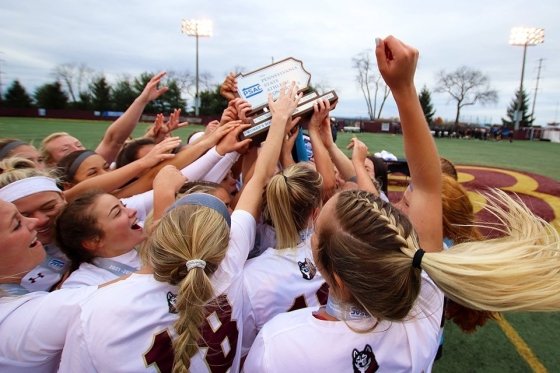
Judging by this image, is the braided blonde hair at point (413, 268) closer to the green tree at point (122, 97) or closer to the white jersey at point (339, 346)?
the white jersey at point (339, 346)

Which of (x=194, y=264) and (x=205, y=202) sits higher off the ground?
(x=205, y=202)

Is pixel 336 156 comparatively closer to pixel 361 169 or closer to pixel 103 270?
pixel 361 169

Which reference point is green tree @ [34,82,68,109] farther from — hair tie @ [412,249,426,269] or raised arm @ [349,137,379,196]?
hair tie @ [412,249,426,269]

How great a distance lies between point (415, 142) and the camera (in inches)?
54.3

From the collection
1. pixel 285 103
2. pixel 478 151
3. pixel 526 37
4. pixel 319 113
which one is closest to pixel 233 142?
pixel 285 103

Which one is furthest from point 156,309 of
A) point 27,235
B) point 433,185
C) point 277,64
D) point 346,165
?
point 346,165

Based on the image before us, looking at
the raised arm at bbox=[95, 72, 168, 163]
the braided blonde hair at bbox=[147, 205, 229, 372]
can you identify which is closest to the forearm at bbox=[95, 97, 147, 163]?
the raised arm at bbox=[95, 72, 168, 163]

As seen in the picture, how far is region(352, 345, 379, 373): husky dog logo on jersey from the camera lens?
46.3 inches

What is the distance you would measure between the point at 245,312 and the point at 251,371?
47cm

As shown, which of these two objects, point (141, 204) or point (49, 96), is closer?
point (141, 204)

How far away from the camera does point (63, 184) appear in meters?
3.04

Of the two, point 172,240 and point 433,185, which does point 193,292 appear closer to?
point 172,240

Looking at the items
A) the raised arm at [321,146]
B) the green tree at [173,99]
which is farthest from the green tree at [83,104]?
the raised arm at [321,146]

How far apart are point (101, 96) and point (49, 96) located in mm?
6592
